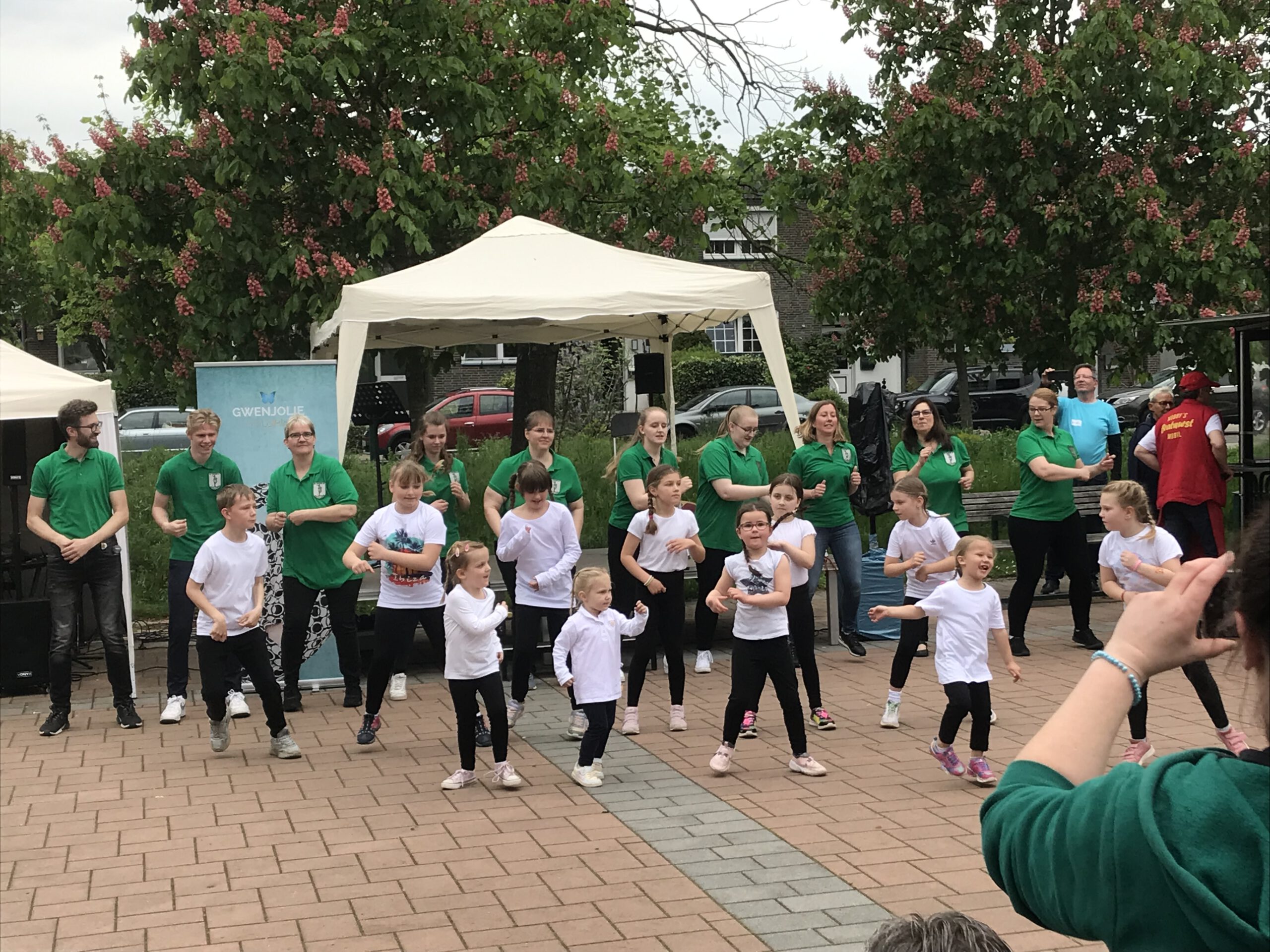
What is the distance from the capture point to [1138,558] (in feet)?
23.4

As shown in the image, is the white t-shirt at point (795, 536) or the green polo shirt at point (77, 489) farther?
the green polo shirt at point (77, 489)

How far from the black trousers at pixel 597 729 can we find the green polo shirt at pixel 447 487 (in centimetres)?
297

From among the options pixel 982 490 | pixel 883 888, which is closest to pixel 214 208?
pixel 982 490

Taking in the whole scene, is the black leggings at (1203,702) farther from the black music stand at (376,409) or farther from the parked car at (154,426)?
the parked car at (154,426)

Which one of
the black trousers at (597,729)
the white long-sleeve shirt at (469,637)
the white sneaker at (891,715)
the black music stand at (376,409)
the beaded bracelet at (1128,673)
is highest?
the beaded bracelet at (1128,673)

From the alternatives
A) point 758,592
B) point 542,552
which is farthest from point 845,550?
point 758,592

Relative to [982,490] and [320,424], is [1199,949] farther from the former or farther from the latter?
[982,490]

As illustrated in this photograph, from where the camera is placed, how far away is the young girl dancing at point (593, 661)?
7.00 m

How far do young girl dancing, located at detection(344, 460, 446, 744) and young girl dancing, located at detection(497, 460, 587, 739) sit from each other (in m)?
0.42

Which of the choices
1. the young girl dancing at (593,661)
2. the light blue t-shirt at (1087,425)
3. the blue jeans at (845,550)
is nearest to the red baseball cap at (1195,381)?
the light blue t-shirt at (1087,425)

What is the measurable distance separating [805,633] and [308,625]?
3.22 m

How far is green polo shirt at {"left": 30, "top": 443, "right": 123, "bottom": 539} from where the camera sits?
8.80m

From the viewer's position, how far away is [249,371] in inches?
386

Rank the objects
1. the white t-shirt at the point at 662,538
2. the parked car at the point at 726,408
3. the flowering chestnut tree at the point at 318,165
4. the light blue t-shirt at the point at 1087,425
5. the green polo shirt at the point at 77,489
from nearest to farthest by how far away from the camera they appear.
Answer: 1. the white t-shirt at the point at 662,538
2. the green polo shirt at the point at 77,489
3. the light blue t-shirt at the point at 1087,425
4. the flowering chestnut tree at the point at 318,165
5. the parked car at the point at 726,408
